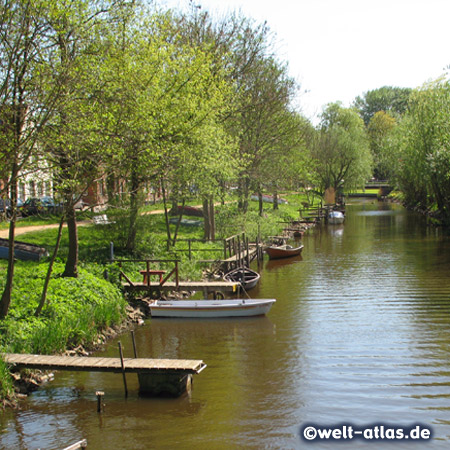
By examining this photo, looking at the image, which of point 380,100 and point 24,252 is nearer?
point 24,252

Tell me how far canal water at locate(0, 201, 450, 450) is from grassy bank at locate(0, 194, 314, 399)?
3.62 feet

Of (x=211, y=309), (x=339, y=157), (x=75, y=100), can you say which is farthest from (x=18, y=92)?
(x=339, y=157)

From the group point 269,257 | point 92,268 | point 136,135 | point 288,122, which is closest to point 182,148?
point 136,135

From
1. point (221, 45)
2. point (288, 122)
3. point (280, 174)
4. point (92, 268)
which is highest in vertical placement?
point (221, 45)

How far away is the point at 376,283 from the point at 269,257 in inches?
397

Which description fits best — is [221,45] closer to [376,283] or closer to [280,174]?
[280,174]

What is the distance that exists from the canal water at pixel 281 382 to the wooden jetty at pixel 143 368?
335 millimetres

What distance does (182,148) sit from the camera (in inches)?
969

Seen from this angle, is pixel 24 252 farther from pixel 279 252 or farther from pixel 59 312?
pixel 279 252

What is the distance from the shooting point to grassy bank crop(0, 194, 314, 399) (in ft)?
48.9

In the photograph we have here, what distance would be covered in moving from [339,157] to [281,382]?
6031cm

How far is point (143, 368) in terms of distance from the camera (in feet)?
43.2

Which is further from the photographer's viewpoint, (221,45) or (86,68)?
(221,45)

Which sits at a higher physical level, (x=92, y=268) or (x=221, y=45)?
(x=221, y=45)
